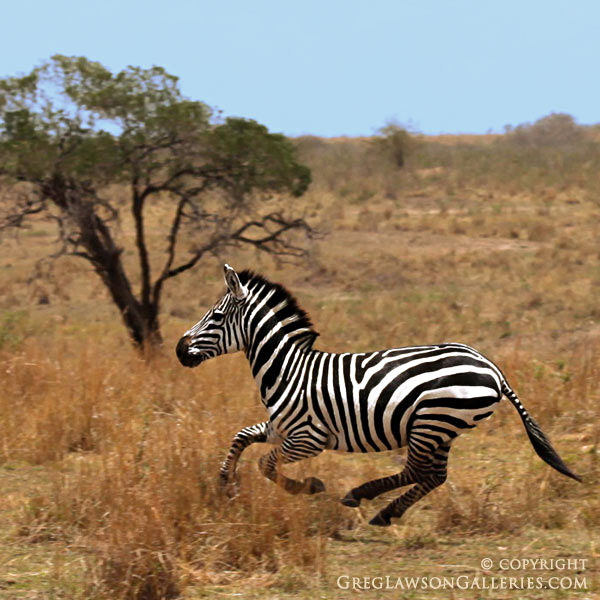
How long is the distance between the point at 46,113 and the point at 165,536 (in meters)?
7.92

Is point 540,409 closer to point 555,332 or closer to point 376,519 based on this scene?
point 376,519

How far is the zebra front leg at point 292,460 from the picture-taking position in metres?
5.41

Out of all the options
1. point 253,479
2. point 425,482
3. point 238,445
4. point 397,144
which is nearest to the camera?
point 253,479

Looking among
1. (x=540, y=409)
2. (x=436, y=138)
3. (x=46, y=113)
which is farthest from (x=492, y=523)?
(x=436, y=138)

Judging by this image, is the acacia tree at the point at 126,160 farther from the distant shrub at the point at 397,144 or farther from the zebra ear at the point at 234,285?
the distant shrub at the point at 397,144

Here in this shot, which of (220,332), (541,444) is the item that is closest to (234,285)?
(220,332)

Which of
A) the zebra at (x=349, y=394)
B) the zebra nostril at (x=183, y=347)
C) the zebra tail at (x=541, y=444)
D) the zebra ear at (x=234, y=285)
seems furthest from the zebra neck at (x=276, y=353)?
the zebra tail at (x=541, y=444)

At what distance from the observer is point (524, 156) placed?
43.0 metres

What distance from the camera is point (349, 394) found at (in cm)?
553

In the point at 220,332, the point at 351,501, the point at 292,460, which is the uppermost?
the point at 220,332

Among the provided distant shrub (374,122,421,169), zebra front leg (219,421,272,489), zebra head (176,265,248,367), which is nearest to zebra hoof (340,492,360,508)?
zebra front leg (219,421,272,489)

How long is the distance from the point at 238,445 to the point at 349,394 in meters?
0.80

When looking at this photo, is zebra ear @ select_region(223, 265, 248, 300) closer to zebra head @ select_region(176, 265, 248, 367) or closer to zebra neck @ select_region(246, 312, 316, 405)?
zebra head @ select_region(176, 265, 248, 367)

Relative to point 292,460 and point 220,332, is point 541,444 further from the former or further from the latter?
point 220,332
